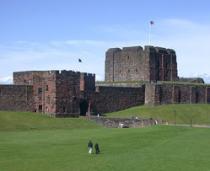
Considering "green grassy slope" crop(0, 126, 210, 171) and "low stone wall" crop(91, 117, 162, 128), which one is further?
"low stone wall" crop(91, 117, 162, 128)

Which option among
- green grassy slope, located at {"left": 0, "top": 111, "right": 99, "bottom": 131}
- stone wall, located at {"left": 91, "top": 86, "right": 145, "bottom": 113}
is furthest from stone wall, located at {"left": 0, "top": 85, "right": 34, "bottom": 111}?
stone wall, located at {"left": 91, "top": 86, "right": 145, "bottom": 113}

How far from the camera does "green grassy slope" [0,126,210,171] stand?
34594mm

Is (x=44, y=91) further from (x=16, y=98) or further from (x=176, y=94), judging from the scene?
(x=176, y=94)

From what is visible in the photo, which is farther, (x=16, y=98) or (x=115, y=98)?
(x=115, y=98)

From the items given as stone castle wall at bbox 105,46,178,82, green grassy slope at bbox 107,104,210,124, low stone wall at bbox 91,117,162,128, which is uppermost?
stone castle wall at bbox 105,46,178,82

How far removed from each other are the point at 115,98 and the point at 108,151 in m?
47.0

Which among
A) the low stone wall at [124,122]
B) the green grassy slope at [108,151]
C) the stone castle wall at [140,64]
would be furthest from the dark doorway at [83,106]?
the green grassy slope at [108,151]

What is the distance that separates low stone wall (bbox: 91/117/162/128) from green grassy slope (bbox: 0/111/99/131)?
A: 1.90m

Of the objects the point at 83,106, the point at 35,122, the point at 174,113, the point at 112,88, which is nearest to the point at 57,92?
the point at 83,106

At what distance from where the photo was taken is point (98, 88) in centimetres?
8644

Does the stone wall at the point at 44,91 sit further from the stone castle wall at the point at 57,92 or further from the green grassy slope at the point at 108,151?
the green grassy slope at the point at 108,151

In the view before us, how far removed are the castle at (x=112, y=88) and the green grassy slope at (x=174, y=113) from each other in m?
3.21

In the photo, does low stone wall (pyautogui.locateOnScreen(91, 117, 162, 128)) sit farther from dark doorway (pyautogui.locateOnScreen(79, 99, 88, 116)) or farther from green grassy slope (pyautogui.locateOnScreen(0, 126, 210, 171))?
green grassy slope (pyautogui.locateOnScreen(0, 126, 210, 171))

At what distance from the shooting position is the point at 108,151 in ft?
139
